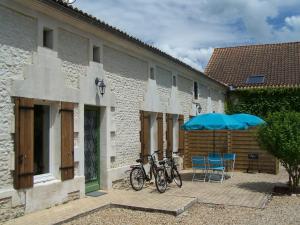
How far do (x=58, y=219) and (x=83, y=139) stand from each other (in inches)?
98.4

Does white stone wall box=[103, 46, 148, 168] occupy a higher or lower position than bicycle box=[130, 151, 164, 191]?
higher

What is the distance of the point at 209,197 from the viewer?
387 inches

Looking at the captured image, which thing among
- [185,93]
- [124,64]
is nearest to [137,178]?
[124,64]

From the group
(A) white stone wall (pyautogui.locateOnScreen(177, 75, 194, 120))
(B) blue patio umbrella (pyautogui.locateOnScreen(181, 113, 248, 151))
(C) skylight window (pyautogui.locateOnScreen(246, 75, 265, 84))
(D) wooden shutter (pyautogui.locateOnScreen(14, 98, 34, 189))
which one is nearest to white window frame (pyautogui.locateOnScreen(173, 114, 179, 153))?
(A) white stone wall (pyautogui.locateOnScreen(177, 75, 194, 120))

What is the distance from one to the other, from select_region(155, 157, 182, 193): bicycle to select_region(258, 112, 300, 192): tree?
2481mm

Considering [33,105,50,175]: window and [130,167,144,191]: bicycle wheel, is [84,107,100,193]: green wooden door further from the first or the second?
[33,105,50,175]: window

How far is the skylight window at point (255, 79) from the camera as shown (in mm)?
24623

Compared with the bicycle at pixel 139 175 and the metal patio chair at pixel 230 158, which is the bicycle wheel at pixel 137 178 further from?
the metal patio chair at pixel 230 158

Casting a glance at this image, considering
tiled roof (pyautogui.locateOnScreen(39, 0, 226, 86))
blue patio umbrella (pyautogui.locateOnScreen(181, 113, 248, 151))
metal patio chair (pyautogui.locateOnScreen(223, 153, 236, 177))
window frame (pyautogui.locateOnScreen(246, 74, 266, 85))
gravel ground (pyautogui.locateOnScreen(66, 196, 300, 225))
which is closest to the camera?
gravel ground (pyautogui.locateOnScreen(66, 196, 300, 225))

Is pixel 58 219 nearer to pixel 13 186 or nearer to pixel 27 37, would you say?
pixel 13 186

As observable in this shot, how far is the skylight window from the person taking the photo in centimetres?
2462

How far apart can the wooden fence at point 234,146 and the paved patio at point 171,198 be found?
78.6 inches

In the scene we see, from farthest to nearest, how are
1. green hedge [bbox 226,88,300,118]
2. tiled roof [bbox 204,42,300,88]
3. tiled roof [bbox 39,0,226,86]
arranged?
tiled roof [bbox 204,42,300,88]
green hedge [bbox 226,88,300,118]
tiled roof [bbox 39,0,226,86]

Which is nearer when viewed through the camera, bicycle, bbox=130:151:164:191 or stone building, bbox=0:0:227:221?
stone building, bbox=0:0:227:221
